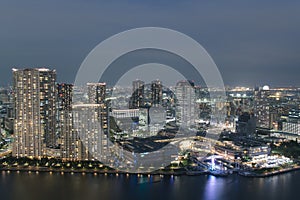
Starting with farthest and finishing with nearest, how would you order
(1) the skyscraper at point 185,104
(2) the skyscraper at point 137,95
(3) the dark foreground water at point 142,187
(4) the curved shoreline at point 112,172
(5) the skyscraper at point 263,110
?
1. (5) the skyscraper at point 263,110
2. (2) the skyscraper at point 137,95
3. (1) the skyscraper at point 185,104
4. (4) the curved shoreline at point 112,172
5. (3) the dark foreground water at point 142,187

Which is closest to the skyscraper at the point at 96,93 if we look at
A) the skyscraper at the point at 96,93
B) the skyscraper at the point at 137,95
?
the skyscraper at the point at 96,93

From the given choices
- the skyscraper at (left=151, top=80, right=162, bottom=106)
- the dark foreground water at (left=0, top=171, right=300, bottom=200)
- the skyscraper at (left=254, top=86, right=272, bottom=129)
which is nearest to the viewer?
the dark foreground water at (left=0, top=171, right=300, bottom=200)

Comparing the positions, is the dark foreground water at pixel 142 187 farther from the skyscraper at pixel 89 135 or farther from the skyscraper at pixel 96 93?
the skyscraper at pixel 96 93

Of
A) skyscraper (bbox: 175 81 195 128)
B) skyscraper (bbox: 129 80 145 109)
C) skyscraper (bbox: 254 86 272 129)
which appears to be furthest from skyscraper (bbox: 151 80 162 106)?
skyscraper (bbox: 254 86 272 129)

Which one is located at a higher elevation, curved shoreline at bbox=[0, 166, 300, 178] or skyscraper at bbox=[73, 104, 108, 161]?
skyscraper at bbox=[73, 104, 108, 161]

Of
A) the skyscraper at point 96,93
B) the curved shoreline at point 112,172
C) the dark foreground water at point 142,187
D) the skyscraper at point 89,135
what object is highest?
the skyscraper at point 96,93

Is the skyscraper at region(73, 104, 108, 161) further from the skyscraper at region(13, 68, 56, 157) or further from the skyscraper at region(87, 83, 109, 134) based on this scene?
the skyscraper at region(87, 83, 109, 134)
